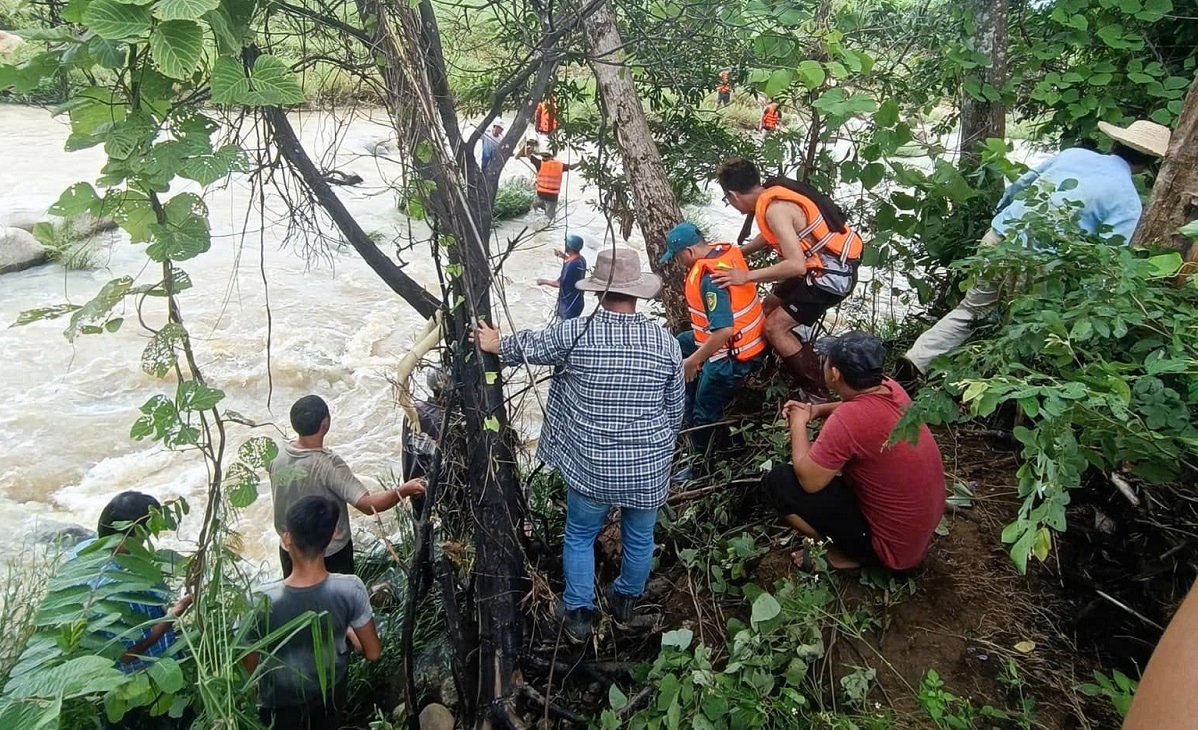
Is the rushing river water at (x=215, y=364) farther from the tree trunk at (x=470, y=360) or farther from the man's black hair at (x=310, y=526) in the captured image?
the tree trunk at (x=470, y=360)

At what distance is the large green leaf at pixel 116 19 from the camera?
1354 mm

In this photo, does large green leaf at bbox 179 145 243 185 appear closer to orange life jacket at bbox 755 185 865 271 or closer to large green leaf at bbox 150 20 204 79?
large green leaf at bbox 150 20 204 79

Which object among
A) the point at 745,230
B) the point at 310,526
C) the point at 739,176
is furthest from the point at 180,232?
the point at 745,230

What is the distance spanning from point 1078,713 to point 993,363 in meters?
1.28

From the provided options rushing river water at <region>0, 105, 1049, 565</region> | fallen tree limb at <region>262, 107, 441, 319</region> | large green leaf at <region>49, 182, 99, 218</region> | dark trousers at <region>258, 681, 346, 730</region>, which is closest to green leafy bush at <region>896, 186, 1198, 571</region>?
fallen tree limb at <region>262, 107, 441, 319</region>

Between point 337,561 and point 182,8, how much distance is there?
2.92 m

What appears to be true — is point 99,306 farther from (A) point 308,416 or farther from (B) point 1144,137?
(B) point 1144,137

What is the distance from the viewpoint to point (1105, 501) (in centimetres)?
295

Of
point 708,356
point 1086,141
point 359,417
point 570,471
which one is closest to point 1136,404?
point 570,471

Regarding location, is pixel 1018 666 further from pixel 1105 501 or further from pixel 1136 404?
pixel 1136 404

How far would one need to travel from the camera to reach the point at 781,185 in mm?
3891

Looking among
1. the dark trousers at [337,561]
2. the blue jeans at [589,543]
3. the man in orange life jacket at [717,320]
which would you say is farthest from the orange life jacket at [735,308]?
the dark trousers at [337,561]

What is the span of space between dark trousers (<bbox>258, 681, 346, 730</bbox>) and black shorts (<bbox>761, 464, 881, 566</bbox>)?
75.8 inches

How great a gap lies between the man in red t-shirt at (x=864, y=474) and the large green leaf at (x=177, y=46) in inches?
88.1
